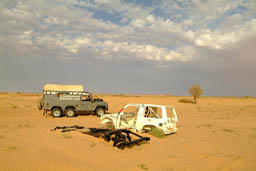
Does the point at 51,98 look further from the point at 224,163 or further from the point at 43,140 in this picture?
the point at 224,163

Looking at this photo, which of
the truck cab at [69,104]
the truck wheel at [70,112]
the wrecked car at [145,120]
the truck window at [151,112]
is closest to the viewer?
the wrecked car at [145,120]

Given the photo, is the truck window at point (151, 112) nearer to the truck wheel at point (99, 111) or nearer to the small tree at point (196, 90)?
the truck wheel at point (99, 111)

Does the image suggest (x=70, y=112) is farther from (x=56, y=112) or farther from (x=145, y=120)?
(x=145, y=120)

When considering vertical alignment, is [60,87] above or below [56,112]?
above

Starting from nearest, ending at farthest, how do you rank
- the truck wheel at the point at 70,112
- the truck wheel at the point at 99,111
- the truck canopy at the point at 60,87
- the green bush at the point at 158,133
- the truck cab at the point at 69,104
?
the green bush at the point at 158,133
the truck cab at the point at 69,104
the truck wheel at the point at 70,112
the truck wheel at the point at 99,111
the truck canopy at the point at 60,87

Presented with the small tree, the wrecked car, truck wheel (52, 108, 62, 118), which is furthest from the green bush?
the small tree

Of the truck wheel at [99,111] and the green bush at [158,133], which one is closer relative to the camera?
the green bush at [158,133]

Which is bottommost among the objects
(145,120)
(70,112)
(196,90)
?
(70,112)

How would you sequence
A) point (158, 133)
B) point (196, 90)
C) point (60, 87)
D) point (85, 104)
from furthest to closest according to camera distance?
point (196, 90)
point (60, 87)
point (85, 104)
point (158, 133)

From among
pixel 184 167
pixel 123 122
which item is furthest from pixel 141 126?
pixel 184 167

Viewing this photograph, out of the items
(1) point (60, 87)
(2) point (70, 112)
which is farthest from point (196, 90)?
(2) point (70, 112)

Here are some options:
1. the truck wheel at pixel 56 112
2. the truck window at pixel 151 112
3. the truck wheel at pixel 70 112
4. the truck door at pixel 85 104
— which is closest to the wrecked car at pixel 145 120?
the truck window at pixel 151 112

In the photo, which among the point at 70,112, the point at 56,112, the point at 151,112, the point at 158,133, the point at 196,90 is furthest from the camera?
the point at 196,90

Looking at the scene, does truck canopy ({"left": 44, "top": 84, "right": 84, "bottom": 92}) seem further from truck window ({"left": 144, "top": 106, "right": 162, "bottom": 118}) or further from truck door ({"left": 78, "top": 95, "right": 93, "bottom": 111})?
truck window ({"left": 144, "top": 106, "right": 162, "bottom": 118})
